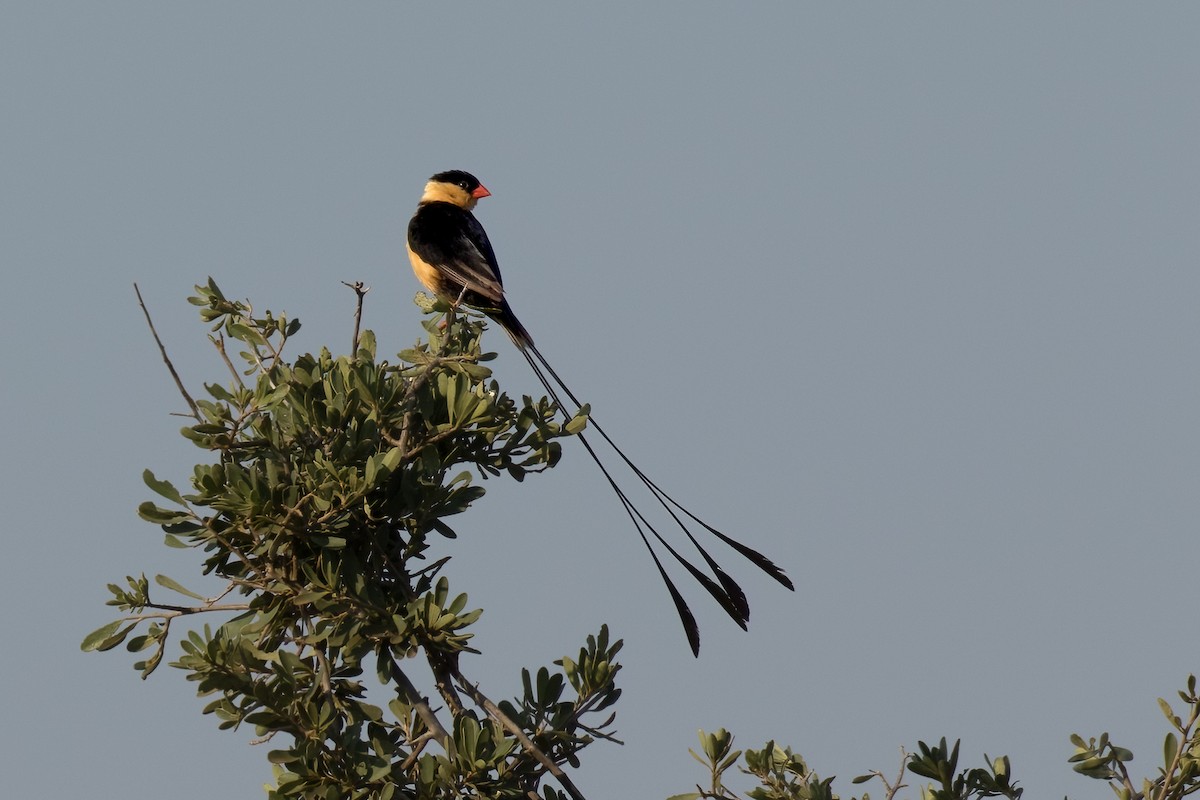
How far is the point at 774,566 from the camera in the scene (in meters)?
3.60

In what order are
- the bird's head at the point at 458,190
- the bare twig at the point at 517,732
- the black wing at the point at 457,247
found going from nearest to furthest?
the bare twig at the point at 517,732
the black wing at the point at 457,247
the bird's head at the point at 458,190

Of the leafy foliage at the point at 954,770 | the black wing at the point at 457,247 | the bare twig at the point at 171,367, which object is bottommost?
the leafy foliage at the point at 954,770

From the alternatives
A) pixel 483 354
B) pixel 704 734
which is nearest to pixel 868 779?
pixel 704 734

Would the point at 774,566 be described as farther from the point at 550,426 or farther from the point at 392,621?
the point at 392,621

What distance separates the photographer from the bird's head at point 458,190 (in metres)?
7.34

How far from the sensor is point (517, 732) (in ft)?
10.5

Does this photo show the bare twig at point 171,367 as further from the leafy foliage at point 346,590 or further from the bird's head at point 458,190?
the bird's head at point 458,190

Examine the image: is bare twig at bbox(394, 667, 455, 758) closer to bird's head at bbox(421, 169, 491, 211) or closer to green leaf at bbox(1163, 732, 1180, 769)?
green leaf at bbox(1163, 732, 1180, 769)

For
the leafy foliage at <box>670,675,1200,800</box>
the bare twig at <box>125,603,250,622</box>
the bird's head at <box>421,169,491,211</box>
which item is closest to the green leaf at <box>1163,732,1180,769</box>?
the leafy foliage at <box>670,675,1200,800</box>

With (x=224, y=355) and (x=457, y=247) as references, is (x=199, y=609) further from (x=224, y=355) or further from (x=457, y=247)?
(x=457, y=247)

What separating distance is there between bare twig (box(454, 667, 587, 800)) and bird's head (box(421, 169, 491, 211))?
4.39 metres

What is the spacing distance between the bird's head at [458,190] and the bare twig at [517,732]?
4389 mm

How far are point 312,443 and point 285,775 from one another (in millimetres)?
813

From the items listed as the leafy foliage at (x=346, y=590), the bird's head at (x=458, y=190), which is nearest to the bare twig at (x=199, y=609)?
the leafy foliage at (x=346, y=590)
